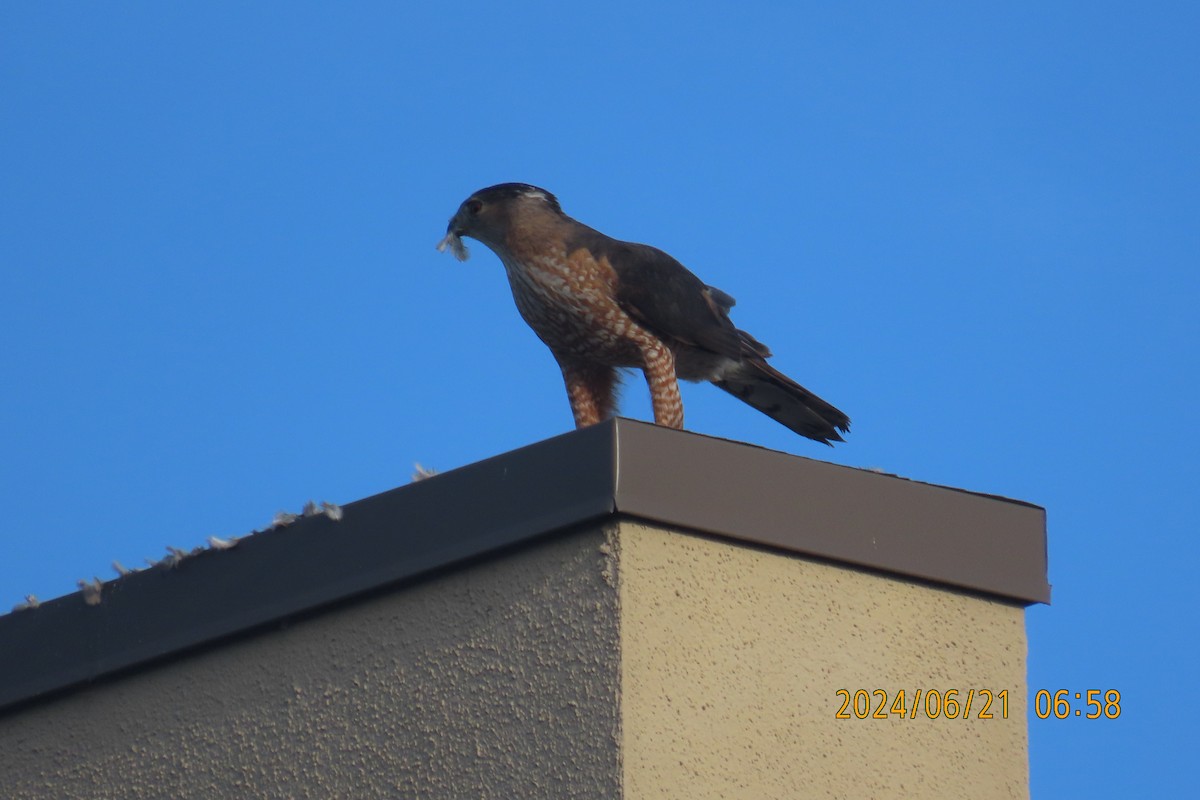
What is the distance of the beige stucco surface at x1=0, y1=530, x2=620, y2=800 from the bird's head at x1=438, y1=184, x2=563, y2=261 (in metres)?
2.13

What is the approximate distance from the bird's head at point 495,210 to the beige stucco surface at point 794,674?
2.35 metres

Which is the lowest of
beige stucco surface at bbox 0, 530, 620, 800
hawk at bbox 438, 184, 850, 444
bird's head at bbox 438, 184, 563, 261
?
beige stucco surface at bbox 0, 530, 620, 800

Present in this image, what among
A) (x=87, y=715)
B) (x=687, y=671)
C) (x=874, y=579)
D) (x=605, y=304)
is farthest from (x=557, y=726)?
(x=605, y=304)

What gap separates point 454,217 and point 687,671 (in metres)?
2.84

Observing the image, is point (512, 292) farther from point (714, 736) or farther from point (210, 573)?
point (714, 736)

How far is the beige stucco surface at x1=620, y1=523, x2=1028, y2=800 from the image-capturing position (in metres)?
2.93

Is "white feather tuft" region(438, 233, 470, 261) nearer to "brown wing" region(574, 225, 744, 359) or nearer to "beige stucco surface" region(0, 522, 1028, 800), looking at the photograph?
"brown wing" region(574, 225, 744, 359)

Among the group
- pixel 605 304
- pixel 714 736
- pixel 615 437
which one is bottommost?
pixel 714 736

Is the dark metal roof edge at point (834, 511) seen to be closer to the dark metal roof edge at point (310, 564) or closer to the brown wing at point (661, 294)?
the dark metal roof edge at point (310, 564)

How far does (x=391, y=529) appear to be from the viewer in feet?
11.0
